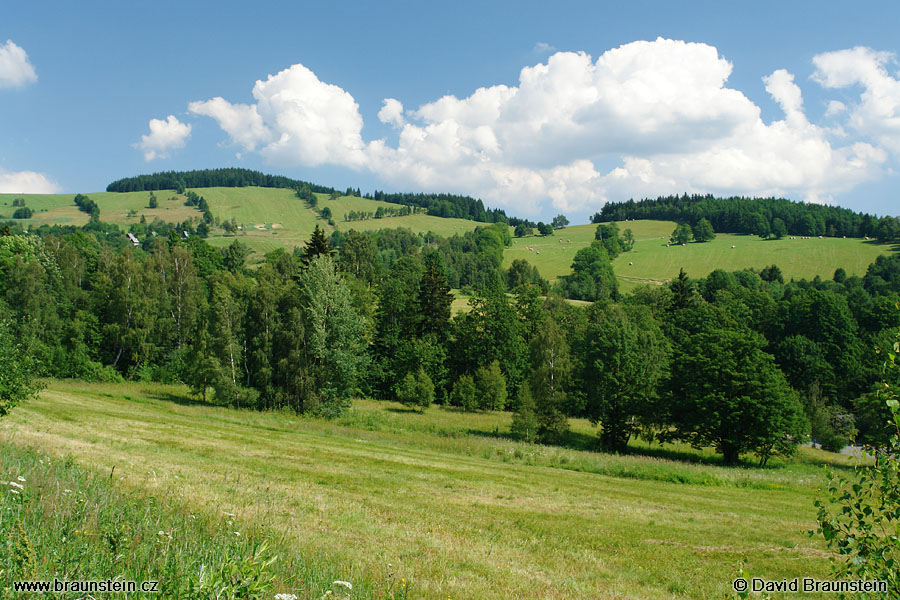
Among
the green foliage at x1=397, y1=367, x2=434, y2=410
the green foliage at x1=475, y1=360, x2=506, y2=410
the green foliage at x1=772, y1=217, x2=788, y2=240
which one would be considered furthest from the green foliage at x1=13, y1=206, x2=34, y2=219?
the green foliage at x1=772, y1=217, x2=788, y2=240

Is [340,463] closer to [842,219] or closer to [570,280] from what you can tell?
[570,280]

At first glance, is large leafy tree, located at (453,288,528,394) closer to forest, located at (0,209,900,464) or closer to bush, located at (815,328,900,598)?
forest, located at (0,209,900,464)

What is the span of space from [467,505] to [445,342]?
58.3 metres

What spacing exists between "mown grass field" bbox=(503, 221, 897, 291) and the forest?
20.5 m

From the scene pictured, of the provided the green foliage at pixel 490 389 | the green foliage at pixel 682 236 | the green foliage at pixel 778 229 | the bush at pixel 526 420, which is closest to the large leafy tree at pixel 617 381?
the bush at pixel 526 420

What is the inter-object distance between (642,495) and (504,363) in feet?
155

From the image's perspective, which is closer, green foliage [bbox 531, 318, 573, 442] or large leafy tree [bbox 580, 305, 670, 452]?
large leafy tree [bbox 580, 305, 670, 452]

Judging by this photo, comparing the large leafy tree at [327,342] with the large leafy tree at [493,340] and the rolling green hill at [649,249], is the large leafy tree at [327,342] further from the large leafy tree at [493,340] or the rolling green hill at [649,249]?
the rolling green hill at [649,249]

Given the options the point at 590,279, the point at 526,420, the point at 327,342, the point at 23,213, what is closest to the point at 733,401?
the point at 526,420

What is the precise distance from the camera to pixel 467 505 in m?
16.9

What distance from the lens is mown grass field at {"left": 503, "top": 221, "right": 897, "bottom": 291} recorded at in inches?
5004

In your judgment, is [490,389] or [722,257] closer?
[490,389]

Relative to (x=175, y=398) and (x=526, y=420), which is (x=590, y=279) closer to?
(x=526, y=420)

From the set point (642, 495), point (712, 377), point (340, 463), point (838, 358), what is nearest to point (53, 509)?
Answer: point (340, 463)
